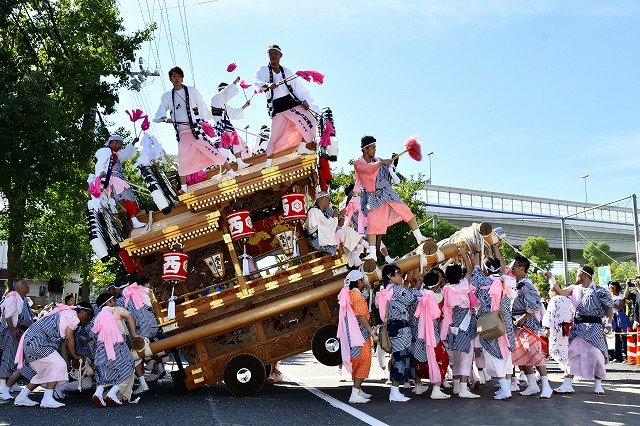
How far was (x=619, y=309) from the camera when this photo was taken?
47.4 ft

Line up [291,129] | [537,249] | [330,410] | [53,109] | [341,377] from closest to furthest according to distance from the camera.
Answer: [330,410]
[291,129]
[341,377]
[53,109]
[537,249]

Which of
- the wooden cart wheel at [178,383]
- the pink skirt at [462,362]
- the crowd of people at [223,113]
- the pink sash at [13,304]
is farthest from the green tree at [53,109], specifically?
the pink skirt at [462,362]

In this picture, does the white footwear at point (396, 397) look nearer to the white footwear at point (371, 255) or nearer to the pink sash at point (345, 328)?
the pink sash at point (345, 328)

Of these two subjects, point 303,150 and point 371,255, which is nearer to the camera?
point 371,255

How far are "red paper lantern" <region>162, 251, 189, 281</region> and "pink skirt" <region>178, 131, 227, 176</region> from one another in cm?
183

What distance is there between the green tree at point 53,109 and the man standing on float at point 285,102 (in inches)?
234

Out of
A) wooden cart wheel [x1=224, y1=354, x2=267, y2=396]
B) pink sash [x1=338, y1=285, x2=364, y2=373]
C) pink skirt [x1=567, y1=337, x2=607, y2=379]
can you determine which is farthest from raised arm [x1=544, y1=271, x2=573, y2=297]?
wooden cart wheel [x1=224, y1=354, x2=267, y2=396]

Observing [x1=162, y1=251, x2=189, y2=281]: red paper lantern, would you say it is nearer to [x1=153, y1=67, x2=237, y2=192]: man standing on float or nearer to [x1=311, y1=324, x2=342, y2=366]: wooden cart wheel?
[x1=153, y1=67, x2=237, y2=192]: man standing on float

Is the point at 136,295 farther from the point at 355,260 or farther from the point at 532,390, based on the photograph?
the point at 532,390

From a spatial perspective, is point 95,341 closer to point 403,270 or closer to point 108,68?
point 403,270

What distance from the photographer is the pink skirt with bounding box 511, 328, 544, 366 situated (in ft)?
29.6

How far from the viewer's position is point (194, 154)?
11.0 metres

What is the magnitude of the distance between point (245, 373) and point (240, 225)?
2139 millimetres

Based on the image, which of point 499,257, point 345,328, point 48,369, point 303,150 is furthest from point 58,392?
point 499,257
